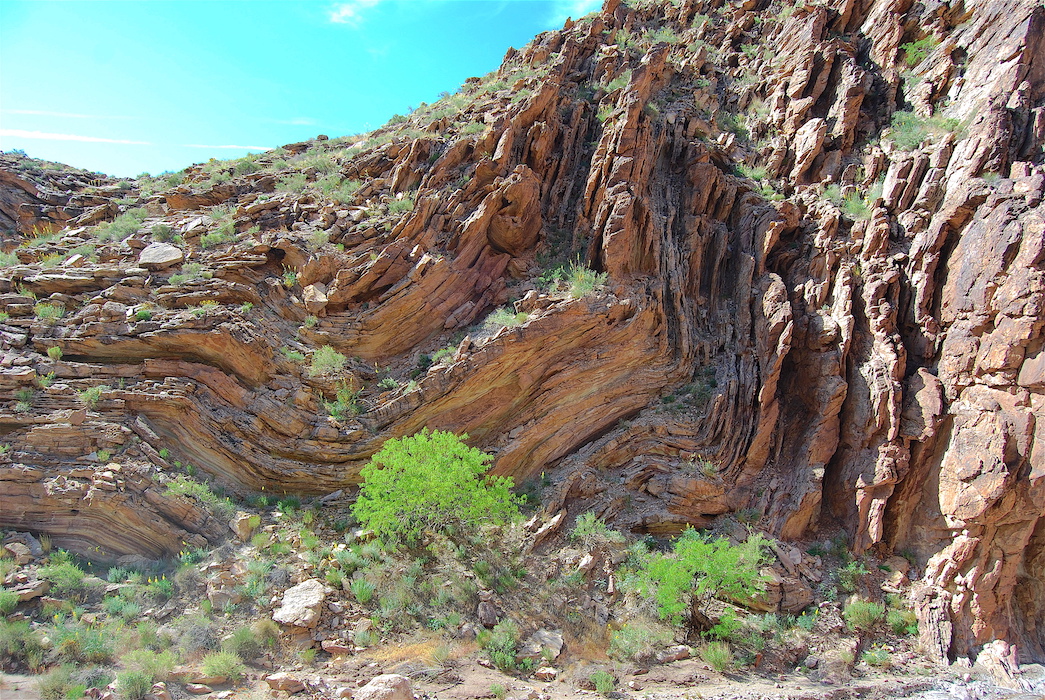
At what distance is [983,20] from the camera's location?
1930 cm

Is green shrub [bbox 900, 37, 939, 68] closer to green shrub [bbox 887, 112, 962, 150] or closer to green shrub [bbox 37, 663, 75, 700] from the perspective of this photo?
green shrub [bbox 887, 112, 962, 150]

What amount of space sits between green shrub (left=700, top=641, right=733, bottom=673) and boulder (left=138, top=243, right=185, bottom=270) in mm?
17586

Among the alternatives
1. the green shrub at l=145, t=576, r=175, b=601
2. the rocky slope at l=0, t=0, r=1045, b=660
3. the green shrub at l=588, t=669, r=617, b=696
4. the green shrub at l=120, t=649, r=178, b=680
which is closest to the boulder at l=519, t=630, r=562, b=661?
the green shrub at l=588, t=669, r=617, b=696

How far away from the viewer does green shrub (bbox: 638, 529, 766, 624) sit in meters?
11.8

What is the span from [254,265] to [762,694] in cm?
1726

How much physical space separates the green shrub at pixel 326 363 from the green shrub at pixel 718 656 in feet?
38.5

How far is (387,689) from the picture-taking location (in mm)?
8414

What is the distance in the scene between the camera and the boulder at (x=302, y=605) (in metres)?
10.3

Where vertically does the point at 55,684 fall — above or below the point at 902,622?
above

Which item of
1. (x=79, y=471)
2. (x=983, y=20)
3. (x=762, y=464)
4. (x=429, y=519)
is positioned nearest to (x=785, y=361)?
(x=762, y=464)

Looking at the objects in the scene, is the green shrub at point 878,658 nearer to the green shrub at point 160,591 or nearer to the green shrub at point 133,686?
the green shrub at point 133,686

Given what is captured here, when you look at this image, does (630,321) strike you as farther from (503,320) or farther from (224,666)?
(224,666)

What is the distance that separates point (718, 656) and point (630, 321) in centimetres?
917

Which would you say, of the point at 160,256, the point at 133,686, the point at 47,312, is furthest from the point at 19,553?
the point at 160,256
